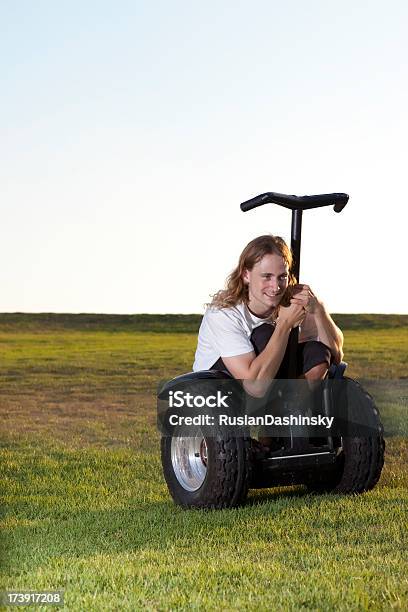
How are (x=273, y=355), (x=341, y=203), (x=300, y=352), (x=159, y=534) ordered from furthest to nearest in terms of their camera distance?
(x=341, y=203) → (x=300, y=352) → (x=273, y=355) → (x=159, y=534)

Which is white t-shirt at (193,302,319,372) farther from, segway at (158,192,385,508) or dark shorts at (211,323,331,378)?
segway at (158,192,385,508)

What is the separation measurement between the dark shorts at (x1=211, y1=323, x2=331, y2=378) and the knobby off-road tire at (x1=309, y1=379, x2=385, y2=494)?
413 millimetres

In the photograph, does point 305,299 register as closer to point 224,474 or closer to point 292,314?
point 292,314

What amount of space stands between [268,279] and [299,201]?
61cm

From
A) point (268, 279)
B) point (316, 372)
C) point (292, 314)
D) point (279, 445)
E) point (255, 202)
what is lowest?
point (279, 445)

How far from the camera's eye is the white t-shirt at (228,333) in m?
5.94

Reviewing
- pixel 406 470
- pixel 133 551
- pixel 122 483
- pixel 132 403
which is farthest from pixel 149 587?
pixel 132 403

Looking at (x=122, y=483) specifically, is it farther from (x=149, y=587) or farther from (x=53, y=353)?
(x=53, y=353)

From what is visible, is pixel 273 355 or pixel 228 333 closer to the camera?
pixel 273 355

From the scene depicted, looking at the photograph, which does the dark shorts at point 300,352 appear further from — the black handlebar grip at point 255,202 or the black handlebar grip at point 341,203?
the black handlebar grip at point 341,203

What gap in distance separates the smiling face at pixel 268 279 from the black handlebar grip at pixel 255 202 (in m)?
0.41

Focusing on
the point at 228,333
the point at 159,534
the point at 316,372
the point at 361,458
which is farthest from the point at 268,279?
the point at 159,534

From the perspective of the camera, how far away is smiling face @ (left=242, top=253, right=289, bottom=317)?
5.93 metres

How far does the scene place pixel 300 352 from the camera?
6145mm
